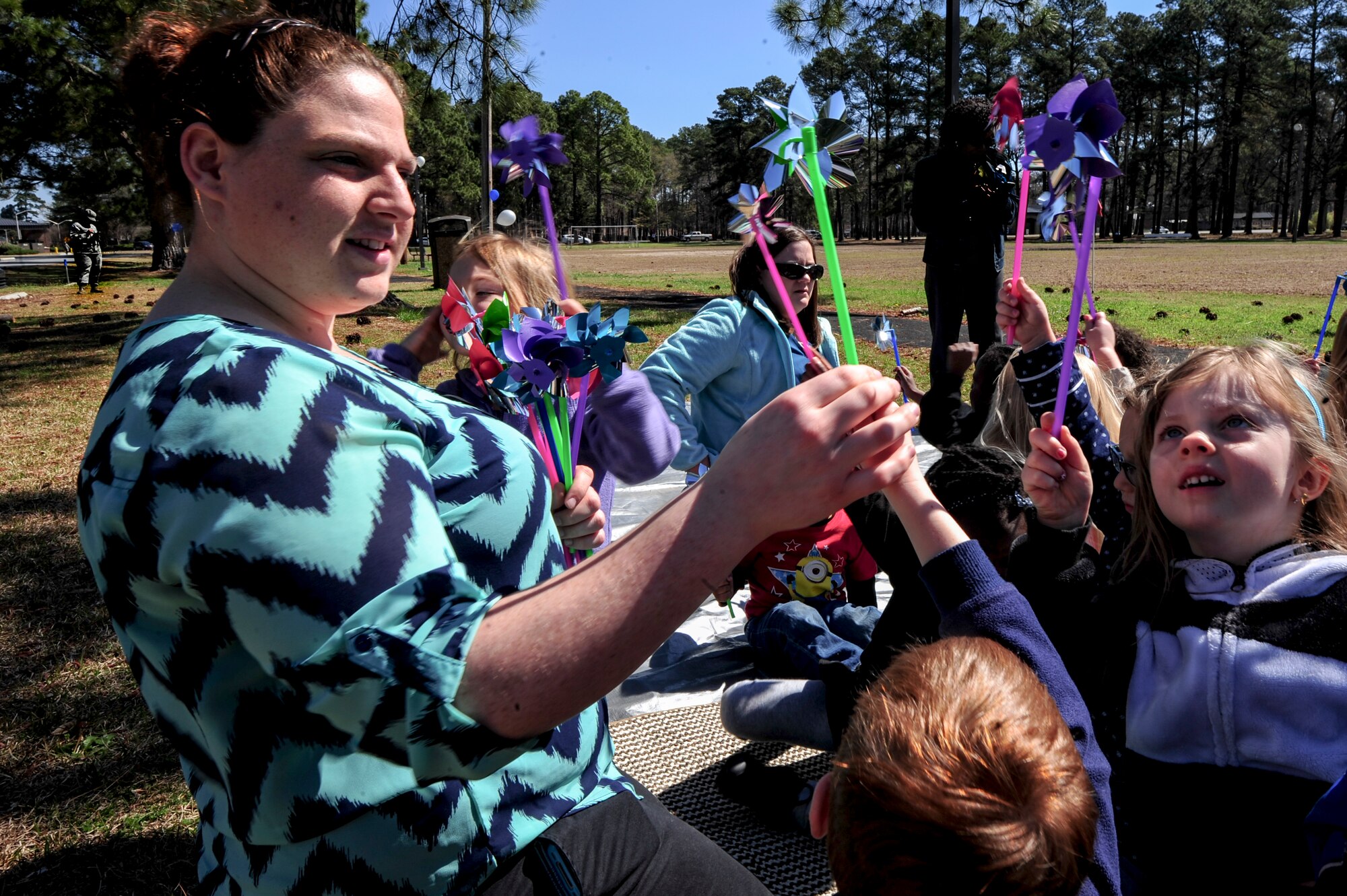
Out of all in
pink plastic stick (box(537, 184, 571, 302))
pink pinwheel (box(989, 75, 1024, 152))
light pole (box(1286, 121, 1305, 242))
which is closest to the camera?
pink plastic stick (box(537, 184, 571, 302))

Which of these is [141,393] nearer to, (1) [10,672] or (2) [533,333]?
(2) [533,333]

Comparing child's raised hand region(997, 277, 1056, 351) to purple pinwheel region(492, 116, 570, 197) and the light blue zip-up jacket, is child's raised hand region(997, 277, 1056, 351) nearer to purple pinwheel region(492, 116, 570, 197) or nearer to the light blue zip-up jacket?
purple pinwheel region(492, 116, 570, 197)

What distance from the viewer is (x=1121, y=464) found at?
229cm

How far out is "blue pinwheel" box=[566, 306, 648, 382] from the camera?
1.69m

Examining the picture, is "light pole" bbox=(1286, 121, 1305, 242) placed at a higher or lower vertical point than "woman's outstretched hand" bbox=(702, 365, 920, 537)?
higher

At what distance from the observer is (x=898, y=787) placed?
3.43 feet

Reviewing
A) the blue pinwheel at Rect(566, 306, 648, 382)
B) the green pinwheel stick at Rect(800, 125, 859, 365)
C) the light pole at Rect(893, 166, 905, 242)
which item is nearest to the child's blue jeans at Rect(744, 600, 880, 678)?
the blue pinwheel at Rect(566, 306, 648, 382)

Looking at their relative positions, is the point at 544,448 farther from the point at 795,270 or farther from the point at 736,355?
the point at 795,270

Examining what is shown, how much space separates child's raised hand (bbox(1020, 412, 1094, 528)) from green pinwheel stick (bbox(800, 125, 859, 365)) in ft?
1.87

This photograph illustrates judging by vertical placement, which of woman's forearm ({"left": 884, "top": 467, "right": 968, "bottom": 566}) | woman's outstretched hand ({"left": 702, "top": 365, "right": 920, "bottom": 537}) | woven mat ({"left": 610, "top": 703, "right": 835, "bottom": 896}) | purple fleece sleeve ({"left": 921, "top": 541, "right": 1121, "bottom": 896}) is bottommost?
woven mat ({"left": 610, "top": 703, "right": 835, "bottom": 896})

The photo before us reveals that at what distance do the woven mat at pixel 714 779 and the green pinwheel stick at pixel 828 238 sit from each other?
145 cm

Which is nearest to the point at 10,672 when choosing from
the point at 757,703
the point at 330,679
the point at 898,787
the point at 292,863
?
the point at 757,703

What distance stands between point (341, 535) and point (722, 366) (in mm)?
2842

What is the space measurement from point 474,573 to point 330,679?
0.79 feet
